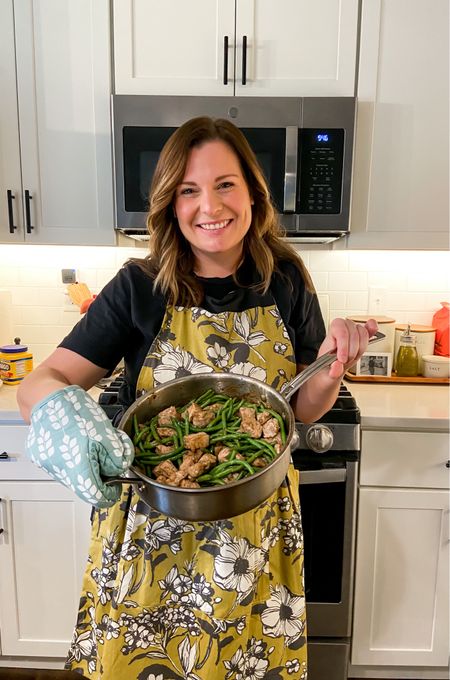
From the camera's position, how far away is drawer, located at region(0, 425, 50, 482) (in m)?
1.66

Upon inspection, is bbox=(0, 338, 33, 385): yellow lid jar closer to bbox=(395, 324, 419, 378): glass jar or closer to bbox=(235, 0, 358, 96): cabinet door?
bbox=(235, 0, 358, 96): cabinet door

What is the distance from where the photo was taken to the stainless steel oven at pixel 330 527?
1.58m

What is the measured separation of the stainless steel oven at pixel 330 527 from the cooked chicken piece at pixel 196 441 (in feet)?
2.36

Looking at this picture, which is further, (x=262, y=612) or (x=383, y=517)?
(x=383, y=517)

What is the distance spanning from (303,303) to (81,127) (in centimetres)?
116

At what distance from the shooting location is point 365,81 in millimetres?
1803

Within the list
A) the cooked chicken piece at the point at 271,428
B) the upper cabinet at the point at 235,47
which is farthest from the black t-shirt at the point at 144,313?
the upper cabinet at the point at 235,47

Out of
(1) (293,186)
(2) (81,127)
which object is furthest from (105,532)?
(2) (81,127)

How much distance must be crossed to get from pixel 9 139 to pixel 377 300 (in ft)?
5.18

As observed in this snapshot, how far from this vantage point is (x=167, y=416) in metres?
0.97

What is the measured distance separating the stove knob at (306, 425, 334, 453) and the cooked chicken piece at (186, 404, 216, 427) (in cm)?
67

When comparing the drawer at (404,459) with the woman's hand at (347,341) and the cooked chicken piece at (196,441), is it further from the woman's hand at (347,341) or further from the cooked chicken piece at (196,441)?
the cooked chicken piece at (196,441)

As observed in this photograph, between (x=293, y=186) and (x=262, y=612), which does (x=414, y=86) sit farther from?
(x=262, y=612)

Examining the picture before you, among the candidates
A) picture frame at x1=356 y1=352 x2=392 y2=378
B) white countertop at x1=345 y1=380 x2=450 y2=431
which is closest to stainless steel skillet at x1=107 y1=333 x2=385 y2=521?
white countertop at x1=345 y1=380 x2=450 y2=431
